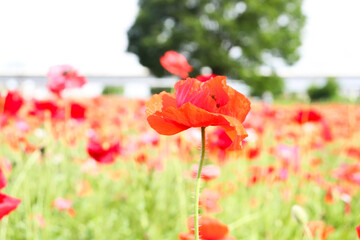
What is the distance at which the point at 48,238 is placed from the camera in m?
1.63

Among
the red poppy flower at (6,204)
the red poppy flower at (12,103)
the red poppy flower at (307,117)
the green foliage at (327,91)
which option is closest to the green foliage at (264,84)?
the green foliage at (327,91)

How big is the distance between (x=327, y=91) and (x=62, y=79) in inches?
592

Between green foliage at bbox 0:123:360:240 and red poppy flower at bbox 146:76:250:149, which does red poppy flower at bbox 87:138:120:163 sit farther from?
red poppy flower at bbox 146:76:250:149

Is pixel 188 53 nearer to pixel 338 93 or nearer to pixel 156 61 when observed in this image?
pixel 156 61

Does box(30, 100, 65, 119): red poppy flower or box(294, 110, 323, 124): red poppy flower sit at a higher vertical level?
box(30, 100, 65, 119): red poppy flower

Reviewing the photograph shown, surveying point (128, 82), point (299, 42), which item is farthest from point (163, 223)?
point (128, 82)

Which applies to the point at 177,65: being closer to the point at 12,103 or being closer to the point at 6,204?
the point at 12,103

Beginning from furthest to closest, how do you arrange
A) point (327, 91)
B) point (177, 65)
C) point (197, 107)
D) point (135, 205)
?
point (327, 91) → point (135, 205) → point (177, 65) → point (197, 107)

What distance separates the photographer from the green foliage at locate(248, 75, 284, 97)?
1872 centimetres

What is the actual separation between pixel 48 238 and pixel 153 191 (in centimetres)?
55

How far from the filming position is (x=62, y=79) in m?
1.53

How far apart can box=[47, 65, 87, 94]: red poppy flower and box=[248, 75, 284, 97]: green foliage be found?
17.5m

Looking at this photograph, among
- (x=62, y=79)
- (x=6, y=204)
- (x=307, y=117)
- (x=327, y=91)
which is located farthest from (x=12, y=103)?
(x=327, y=91)

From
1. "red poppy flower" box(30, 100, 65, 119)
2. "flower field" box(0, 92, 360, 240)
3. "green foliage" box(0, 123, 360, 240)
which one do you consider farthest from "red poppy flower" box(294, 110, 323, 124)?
"red poppy flower" box(30, 100, 65, 119)
